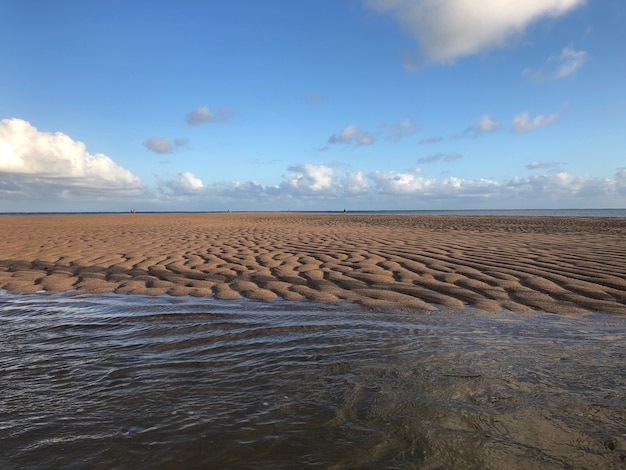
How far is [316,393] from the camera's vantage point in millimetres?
2760

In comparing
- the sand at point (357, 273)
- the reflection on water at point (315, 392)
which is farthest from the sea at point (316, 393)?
the sand at point (357, 273)

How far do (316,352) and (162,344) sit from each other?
1.45 meters

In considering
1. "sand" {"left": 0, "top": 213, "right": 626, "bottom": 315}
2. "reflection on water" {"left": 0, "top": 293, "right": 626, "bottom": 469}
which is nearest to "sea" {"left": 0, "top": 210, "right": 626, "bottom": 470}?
"reflection on water" {"left": 0, "top": 293, "right": 626, "bottom": 469}

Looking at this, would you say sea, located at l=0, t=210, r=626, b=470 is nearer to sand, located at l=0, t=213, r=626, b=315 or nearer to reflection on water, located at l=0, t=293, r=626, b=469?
reflection on water, located at l=0, t=293, r=626, b=469

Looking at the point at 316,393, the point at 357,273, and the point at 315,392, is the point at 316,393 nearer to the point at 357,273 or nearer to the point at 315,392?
the point at 315,392

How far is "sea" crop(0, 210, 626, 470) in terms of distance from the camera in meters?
2.11

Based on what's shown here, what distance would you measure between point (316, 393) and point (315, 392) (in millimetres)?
15

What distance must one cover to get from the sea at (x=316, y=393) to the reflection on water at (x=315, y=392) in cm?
1

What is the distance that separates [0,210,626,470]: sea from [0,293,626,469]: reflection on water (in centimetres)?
1

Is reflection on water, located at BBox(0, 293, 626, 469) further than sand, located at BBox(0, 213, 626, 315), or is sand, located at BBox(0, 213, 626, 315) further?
sand, located at BBox(0, 213, 626, 315)

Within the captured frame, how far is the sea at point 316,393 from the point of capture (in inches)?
82.9

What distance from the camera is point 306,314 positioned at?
4855 mm

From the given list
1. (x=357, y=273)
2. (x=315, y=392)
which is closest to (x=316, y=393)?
(x=315, y=392)

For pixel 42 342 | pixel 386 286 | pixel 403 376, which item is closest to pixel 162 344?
pixel 42 342
